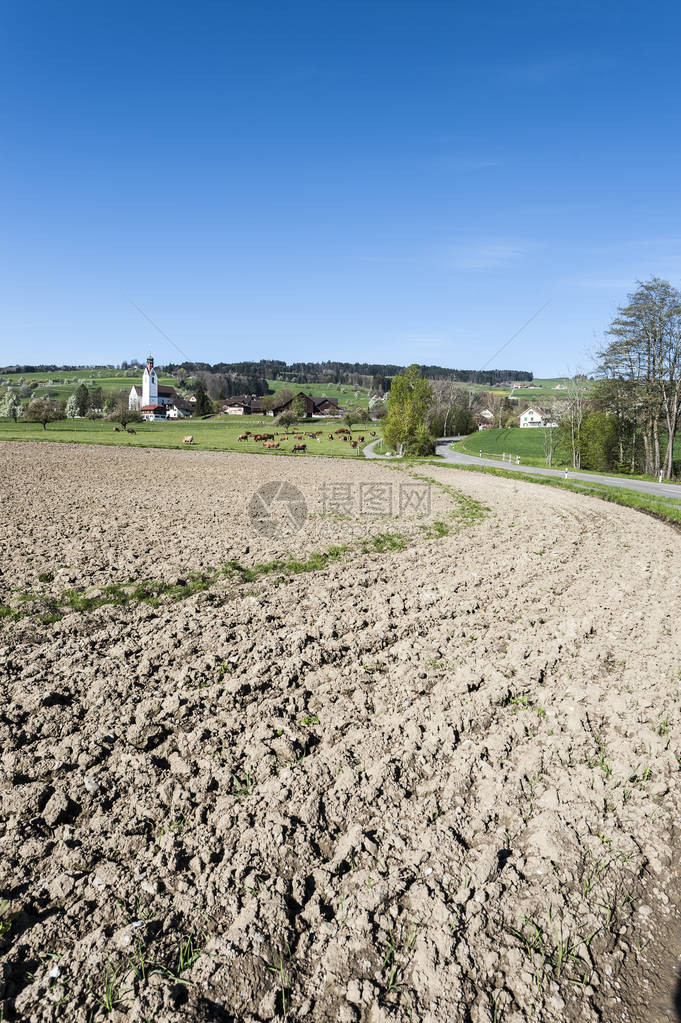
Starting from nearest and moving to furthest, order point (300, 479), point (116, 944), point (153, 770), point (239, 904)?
1. point (116, 944)
2. point (239, 904)
3. point (153, 770)
4. point (300, 479)

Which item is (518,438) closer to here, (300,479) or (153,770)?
(300,479)

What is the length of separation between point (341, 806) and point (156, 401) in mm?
138497

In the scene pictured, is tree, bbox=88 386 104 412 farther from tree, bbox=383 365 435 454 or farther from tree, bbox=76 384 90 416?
tree, bbox=383 365 435 454

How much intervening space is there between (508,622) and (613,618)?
1912mm

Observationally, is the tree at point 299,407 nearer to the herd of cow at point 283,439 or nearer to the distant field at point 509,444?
the herd of cow at point 283,439

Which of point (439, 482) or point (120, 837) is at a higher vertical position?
point (439, 482)

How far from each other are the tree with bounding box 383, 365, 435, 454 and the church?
3073 inches

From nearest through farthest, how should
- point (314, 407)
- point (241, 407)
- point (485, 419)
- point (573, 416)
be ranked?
1. point (573, 416)
2. point (241, 407)
3. point (314, 407)
4. point (485, 419)

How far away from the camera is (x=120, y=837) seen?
429 centimetres

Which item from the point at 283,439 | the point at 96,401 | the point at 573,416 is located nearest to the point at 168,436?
the point at 283,439

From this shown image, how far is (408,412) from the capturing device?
56.2 meters

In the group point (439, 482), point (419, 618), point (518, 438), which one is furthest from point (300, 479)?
point (518, 438)

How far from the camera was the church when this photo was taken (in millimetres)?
122825

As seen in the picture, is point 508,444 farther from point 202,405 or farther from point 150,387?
point 150,387
